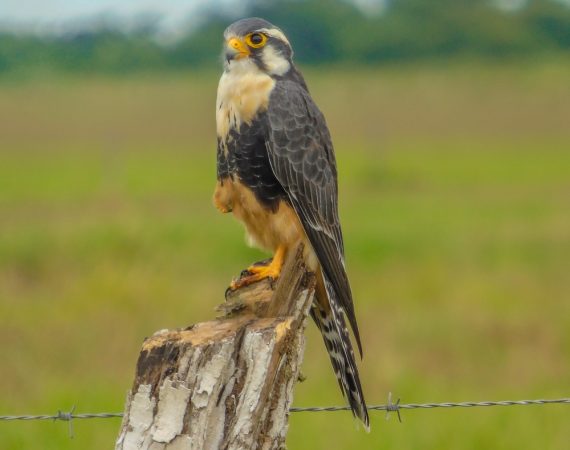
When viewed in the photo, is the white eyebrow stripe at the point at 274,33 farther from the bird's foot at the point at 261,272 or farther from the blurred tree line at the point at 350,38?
the blurred tree line at the point at 350,38

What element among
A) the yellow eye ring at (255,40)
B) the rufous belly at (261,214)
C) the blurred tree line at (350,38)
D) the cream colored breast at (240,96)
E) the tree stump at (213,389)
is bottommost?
the tree stump at (213,389)

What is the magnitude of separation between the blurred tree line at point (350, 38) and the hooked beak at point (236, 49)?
40.7 m

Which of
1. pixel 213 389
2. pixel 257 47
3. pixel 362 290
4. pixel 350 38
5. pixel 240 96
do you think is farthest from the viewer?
pixel 350 38

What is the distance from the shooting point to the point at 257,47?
4867 millimetres

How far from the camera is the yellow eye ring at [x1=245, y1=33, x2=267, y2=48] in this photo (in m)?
4.86

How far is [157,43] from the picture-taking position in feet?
166

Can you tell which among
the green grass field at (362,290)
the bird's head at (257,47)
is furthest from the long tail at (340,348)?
the green grass field at (362,290)

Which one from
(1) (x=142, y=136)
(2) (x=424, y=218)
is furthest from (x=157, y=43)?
(2) (x=424, y=218)

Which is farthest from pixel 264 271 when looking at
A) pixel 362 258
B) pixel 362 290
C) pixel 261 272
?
pixel 362 258

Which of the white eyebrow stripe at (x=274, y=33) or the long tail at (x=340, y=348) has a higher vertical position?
the white eyebrow stripe at (x=274, y=33)

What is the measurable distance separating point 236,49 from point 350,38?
43238 millimetres

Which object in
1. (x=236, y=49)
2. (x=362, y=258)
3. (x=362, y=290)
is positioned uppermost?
(x=362, y=258)

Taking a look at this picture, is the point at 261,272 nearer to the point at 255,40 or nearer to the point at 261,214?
the point at 261,214

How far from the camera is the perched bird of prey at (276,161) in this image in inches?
186
